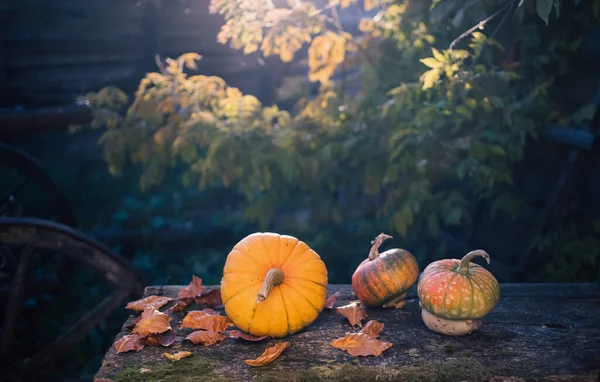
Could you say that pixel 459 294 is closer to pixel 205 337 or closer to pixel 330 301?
pixel 330 301

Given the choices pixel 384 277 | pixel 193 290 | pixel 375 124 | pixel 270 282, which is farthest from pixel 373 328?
pixel 375 124

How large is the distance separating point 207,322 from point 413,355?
0.85m

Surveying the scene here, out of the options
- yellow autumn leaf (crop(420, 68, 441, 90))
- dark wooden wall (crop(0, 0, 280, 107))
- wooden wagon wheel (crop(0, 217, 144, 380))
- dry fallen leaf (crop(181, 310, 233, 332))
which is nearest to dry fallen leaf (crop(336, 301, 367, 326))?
dry fallen leaf (crop(181, 310, 233, 332))

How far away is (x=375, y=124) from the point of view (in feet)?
14.5

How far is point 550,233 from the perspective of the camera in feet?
13.5

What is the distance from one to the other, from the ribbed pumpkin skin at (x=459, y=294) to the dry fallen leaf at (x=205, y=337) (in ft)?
2.71

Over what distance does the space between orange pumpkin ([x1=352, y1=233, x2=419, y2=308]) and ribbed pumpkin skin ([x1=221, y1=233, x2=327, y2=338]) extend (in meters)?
0.22

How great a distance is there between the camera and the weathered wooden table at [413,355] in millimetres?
2070

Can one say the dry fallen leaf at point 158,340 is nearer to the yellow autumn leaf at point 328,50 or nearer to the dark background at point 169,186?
the dark background at point 169,186

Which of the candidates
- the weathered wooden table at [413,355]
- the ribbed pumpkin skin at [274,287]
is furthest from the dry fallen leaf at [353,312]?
the ribbed pumpkin skin at [274,287]

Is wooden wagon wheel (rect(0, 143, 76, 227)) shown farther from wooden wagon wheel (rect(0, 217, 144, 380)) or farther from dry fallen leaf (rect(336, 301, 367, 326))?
dry fallen leaf (rect(336, 301, 367, 326))

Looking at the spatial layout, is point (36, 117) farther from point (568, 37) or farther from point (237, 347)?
point (568, 37)

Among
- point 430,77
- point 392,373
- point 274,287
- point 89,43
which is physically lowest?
point 392,373

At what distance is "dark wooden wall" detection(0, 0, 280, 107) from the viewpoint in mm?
6598
